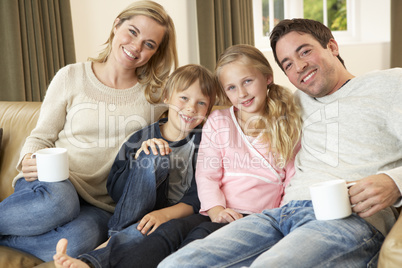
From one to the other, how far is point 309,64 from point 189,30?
9.44 ft

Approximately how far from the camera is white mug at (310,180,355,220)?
1188 mm

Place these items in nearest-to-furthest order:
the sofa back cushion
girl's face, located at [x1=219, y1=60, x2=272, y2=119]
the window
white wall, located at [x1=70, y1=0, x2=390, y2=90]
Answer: girl's face, located at [x1=219, y1=60, x2=272, y2=119] < the sofa back cushion < white wall, located at [x1=70, y1=0, x2=390, y2=90] < the window

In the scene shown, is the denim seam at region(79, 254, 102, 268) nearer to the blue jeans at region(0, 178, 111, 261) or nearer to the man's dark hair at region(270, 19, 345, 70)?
the blue jeans at region(0, 178, 111, 261)

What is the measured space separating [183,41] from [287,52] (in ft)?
8.97

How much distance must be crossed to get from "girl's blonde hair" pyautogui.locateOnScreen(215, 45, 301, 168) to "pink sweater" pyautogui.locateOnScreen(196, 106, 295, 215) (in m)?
0.05

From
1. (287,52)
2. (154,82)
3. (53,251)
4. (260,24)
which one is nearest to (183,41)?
(260,24)

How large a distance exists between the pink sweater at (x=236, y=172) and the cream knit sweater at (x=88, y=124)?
0.36 metres

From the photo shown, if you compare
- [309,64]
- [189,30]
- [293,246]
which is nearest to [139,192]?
[293,246]

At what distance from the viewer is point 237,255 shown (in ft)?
4.21

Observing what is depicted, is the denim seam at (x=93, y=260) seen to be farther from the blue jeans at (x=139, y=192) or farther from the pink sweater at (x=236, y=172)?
the pink sweater at (x=236, y=172)

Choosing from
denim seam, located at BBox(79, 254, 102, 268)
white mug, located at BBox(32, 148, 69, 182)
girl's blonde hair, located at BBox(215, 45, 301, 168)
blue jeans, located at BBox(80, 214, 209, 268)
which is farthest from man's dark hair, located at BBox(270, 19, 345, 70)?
denim seam, located at BBox(79, 254, 102, 268)

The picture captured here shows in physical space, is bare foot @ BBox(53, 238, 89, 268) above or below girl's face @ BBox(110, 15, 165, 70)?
below

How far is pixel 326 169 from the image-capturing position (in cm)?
151

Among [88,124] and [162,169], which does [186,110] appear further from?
[88,124]
